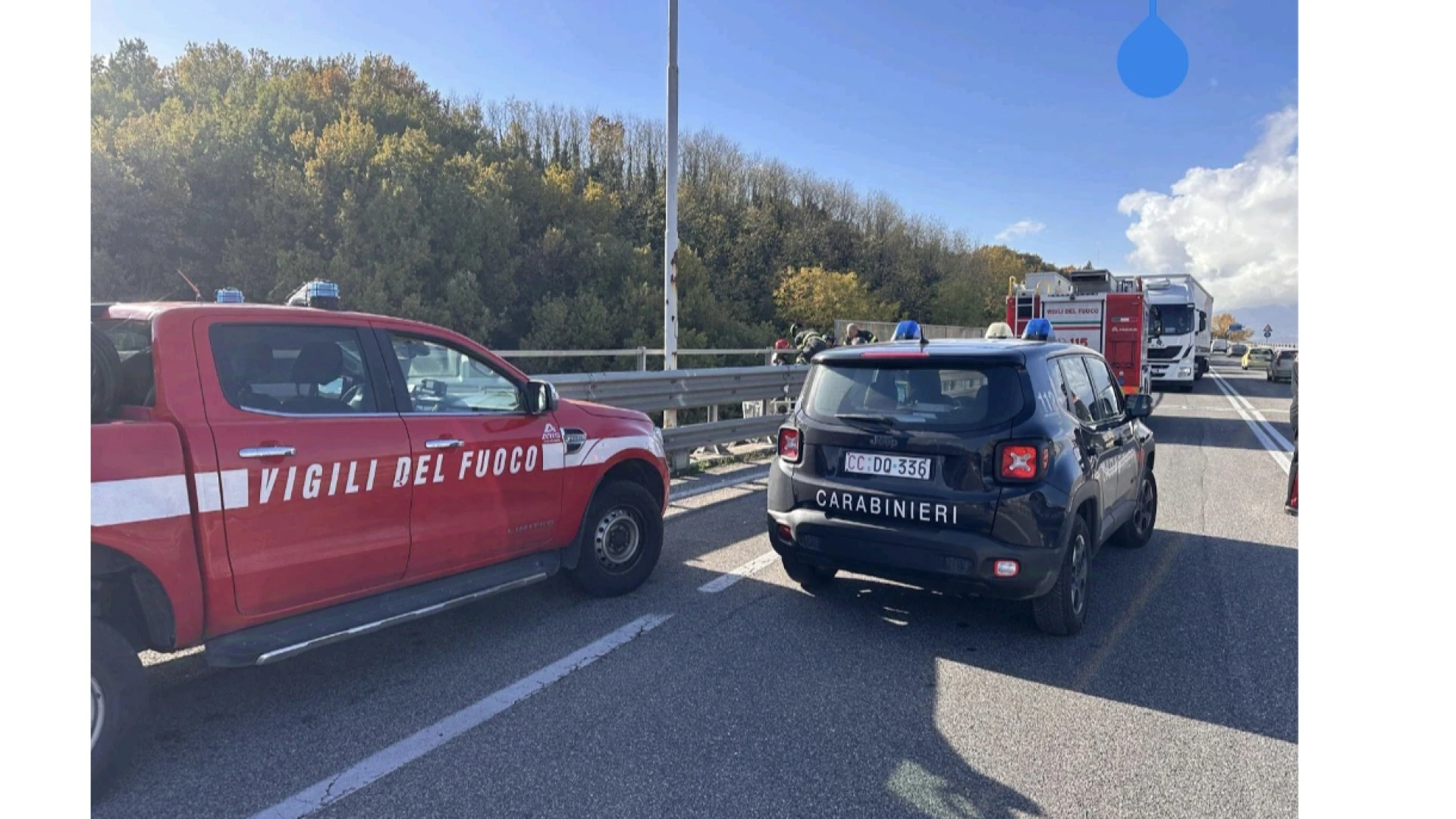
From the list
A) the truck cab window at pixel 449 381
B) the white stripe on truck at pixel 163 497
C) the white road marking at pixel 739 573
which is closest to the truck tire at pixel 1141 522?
the white road marking at pixel 739 573

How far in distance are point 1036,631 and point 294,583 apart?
3842mm

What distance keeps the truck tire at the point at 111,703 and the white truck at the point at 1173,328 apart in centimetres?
2418

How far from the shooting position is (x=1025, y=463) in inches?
171

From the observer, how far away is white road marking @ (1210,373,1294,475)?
11.8 meters

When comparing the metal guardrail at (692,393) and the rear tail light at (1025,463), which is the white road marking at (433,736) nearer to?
the rear tail light at (1025,463)

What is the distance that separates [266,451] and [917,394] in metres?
3.25

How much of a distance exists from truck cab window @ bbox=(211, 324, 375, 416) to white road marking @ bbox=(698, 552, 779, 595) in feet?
8.02

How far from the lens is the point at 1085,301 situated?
16.6 metres

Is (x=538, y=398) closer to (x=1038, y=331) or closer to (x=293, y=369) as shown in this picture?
(x=293, y=369)

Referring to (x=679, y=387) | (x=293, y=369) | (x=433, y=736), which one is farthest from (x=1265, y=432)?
(x=293, y=369)

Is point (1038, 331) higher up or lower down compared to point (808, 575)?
higher up

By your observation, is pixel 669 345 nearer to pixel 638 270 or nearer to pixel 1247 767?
pixel 1247 767

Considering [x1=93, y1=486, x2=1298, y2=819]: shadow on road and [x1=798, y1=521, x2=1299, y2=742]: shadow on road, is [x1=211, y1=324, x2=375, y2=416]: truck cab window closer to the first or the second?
[x1=93, y1=486, x2=1298, y2=819]: shadow on road

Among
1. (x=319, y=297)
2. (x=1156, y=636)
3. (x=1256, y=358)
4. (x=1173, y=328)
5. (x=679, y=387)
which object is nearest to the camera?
(x=319, y=297)
